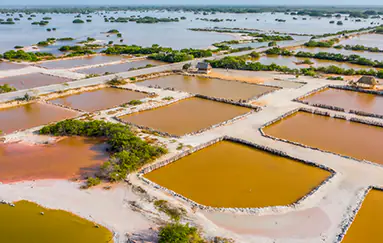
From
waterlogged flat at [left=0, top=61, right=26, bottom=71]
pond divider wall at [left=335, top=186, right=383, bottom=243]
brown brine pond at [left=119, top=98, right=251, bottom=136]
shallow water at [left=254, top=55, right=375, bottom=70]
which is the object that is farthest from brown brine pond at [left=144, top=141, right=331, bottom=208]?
waterlogged flat at [left=0, top=61, right=26, bottom=71]

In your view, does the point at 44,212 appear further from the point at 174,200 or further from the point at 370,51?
the point at 370,51

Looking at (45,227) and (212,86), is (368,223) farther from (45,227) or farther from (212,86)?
(212,86)

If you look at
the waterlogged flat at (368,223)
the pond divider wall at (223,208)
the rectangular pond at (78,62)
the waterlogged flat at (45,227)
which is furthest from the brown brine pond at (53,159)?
the rectangular pond at (78,62)

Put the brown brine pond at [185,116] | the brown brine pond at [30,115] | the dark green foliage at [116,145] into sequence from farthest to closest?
1. the brown brine pond at [30,115]
2. the brown brine pond at [185,116]
3. the dark green foliage at [116,145]

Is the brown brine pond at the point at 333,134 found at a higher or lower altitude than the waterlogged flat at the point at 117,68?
lower

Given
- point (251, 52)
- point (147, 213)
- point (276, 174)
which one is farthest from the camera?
point (251, 52)

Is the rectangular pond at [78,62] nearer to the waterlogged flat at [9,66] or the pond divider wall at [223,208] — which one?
the waterlogged flat at [9,66]

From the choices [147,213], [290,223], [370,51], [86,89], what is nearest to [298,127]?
[290,223]

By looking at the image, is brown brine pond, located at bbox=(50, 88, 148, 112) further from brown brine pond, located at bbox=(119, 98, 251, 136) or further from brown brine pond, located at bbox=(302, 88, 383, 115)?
brown brine pond, located at bbox=(302, 88, 383, 115)
